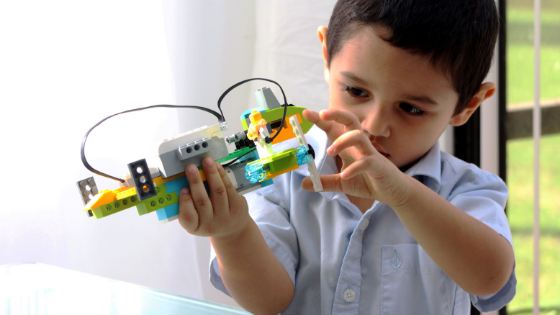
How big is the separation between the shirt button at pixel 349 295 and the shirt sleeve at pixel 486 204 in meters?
0.20

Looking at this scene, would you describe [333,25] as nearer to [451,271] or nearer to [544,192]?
[451,271]

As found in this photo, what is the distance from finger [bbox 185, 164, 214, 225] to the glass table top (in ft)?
0.45

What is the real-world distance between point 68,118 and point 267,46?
1.65 feet

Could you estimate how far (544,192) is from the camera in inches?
53.1

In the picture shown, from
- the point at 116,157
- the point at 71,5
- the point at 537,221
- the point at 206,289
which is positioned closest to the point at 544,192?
the point at 537,221

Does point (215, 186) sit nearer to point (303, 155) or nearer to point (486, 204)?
point (303, 155)

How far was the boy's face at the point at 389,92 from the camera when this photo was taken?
0.66 meters

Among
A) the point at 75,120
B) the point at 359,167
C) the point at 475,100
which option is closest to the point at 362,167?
the point at 359,167

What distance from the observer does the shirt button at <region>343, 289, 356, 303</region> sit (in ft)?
2.45

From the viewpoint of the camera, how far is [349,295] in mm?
749

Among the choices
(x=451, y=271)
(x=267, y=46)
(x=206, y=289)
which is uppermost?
(x=267, y=46)

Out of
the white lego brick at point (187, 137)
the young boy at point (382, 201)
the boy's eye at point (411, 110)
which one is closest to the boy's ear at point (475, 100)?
the young boy at point (382, 201)

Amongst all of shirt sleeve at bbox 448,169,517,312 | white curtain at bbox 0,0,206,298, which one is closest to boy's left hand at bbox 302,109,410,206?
shirt sleeve at bbox 448,169,517,312

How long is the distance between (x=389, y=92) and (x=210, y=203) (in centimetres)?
30
